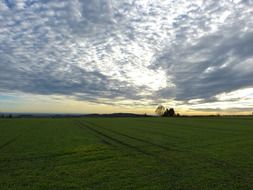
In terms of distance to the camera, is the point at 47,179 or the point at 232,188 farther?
the point at 47,179

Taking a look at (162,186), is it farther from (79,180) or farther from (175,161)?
(175,161)

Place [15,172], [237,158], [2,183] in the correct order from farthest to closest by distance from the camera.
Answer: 1. [237,158]
2. [15,172]
3. [2,183]

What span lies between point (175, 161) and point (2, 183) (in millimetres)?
9499

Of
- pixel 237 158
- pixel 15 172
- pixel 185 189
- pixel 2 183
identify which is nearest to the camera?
pixel 185 189

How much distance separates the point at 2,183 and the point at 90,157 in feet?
22.3

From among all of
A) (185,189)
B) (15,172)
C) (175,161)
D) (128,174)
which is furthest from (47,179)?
(175,161)

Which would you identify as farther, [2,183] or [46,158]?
[46,158]

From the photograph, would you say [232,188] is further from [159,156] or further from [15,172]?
[15,172]

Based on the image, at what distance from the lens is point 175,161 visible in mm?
14930

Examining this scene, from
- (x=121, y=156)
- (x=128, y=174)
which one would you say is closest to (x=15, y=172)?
(x=128, y=174)

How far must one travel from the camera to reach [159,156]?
16.7 meters

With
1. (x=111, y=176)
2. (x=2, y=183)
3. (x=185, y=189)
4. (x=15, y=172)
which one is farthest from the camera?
(x=15, y=172)

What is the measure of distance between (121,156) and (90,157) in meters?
2.15

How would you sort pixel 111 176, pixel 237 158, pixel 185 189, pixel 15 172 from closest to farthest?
pixel 185 189 < pixel 111 176 < pixel 15 172 < pixel 237 158
